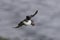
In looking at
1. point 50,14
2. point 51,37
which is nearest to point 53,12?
point 50,14

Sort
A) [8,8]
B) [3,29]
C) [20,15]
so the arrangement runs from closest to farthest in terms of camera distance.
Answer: [3,29] < [20,15] < [8,8]

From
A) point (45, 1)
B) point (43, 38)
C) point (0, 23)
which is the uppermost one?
point (45, 1)

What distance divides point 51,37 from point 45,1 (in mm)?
10643

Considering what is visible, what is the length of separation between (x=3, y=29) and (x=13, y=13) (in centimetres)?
770

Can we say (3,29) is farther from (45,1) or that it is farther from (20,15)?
(45,1)

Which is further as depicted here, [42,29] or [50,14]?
[50,14]

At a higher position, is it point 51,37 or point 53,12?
point 53,12

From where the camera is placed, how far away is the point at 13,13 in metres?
43.8

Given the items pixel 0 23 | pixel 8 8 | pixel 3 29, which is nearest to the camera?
pixel 3 29

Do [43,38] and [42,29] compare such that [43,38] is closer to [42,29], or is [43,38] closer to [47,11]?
[42,29]

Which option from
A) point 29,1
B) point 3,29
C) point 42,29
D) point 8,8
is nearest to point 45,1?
point 29,1

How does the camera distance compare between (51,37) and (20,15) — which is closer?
(51,37)

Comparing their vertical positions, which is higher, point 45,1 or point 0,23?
point 45,1

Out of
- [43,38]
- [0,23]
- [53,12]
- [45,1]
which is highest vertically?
[45,1]
